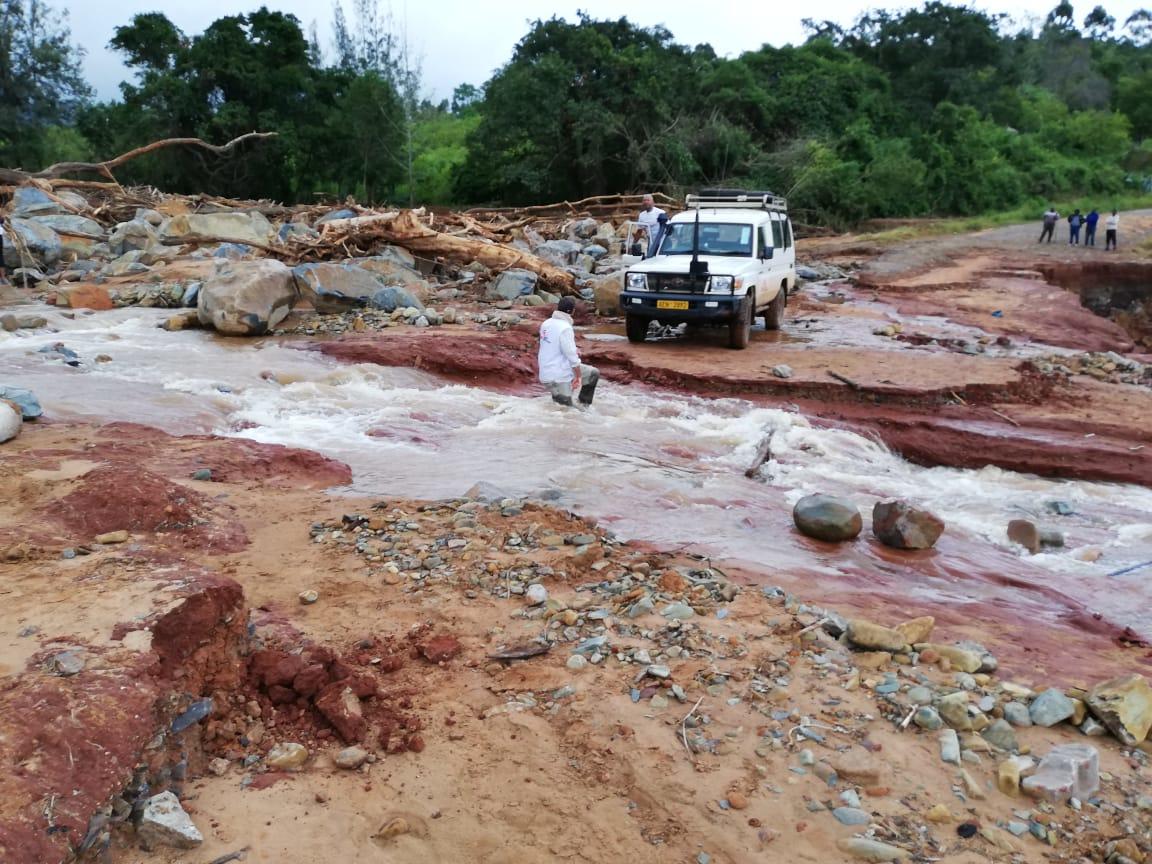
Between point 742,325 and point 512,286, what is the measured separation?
17.5 ft

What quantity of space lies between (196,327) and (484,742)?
11.7 meters

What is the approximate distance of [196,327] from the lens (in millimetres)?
13938

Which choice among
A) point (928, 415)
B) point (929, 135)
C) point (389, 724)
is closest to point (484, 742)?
point (389, 724)

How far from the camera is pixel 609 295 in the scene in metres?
15.7

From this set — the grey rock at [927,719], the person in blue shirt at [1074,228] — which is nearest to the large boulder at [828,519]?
the grey rock at [927,719]

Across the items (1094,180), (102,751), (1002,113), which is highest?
(1002,113)

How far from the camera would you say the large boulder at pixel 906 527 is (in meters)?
6.86

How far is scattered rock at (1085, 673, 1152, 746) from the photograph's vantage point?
13.4ft

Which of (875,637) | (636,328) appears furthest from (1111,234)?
(875,637)

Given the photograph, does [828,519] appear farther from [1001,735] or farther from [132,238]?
[132,238]

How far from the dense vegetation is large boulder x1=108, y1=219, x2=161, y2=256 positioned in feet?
38.3

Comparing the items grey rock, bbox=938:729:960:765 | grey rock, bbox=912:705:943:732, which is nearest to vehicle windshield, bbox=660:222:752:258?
grey rock, bbox=912:705:943:732

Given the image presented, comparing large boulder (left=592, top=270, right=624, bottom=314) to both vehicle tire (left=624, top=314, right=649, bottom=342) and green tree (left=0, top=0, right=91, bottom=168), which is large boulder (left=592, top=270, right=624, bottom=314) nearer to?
vehicle tire (left=624, top=314, right=649, bottom=342)

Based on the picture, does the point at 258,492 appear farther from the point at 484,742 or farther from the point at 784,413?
the point at 784,413
